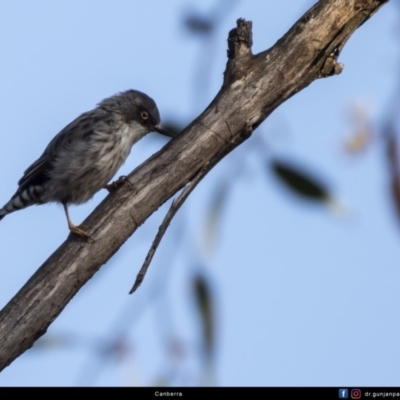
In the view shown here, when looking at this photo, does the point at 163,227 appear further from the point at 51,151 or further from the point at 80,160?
the point at 51,151

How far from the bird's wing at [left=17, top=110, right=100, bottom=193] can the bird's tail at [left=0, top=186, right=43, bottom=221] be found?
4 centimetres

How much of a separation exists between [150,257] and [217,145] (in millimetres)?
708

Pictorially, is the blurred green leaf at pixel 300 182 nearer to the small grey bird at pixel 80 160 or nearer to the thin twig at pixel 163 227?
the thin twig at pixel 163 227

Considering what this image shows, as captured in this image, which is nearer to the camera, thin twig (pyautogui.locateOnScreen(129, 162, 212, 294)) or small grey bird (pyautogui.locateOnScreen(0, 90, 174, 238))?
thin twig (pyautogui.locateOnScreen(129, 162, 212, 294))

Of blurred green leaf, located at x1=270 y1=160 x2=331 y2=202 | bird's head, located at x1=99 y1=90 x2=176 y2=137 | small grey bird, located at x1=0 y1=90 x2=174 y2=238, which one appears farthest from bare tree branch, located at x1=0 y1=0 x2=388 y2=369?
bird's head, located at x1=99 y1=90 x2=176 y2=137

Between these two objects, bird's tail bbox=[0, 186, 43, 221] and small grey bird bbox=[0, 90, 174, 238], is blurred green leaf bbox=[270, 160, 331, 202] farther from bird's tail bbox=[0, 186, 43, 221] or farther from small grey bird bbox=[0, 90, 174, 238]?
bird's tail bbox=[0, 186, 43, 221]

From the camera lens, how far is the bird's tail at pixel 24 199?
6.10 meters

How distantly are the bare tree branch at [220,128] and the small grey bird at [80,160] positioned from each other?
6.07ft

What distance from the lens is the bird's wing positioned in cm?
612

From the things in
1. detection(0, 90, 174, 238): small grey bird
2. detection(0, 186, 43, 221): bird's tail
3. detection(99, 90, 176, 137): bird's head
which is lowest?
detection(0, 186, 43, 221): bird's tail

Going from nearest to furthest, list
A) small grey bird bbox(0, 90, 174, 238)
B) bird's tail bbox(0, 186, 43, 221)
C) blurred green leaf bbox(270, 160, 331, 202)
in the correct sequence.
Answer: blurred green leaf bbox(270, 160, 331, 202) → small grey bird bbox(0, 90, 174, 238) → bird's tail bbox(0, 186, 43, 221)

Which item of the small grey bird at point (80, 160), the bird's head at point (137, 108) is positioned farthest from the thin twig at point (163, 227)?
the bird's head at point (137, 108)

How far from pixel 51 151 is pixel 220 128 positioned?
8.52 ft

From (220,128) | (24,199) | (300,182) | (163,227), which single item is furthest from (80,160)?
(300,182)
